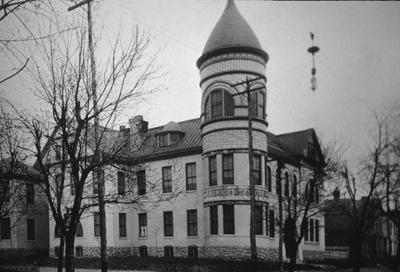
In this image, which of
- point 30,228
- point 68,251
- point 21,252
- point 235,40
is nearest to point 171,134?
point 235,40

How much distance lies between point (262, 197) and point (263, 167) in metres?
1.78

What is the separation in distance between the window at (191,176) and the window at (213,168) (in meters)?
2.60

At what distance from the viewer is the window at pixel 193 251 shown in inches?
1094

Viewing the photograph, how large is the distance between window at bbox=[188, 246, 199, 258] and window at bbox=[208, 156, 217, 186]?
4.71 meters

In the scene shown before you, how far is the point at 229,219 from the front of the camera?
25.2 m

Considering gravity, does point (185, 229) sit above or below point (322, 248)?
above

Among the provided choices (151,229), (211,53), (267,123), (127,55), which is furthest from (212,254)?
(127,55)

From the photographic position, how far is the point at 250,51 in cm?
2456

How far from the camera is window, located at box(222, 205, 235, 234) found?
985 inches

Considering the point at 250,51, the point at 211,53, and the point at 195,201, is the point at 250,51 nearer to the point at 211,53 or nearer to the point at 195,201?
the point at 211,53

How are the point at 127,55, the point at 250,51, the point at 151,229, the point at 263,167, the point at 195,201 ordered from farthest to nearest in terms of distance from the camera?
the point at 151,229 → the point at 195,201 → the point at 263,167 → the point at 250,51 → the point at 127,55

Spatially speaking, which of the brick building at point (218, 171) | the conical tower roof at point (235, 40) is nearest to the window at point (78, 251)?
the brick building at point (218, 171)

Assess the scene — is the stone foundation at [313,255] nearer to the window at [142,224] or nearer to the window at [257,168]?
the window at [257,168]

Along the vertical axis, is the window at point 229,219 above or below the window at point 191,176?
below
